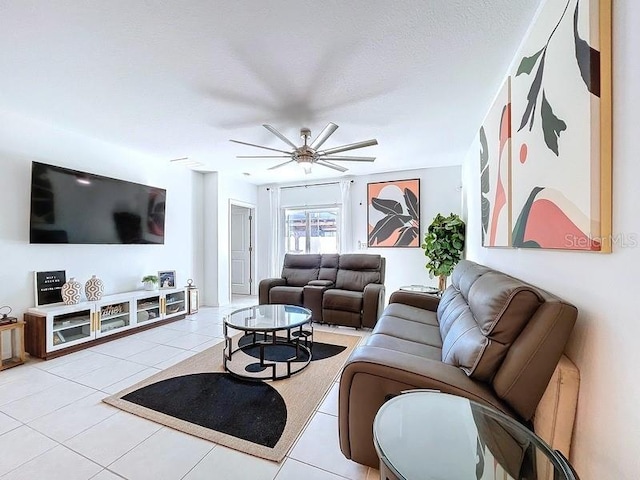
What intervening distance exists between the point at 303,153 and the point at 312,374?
2.18 metres

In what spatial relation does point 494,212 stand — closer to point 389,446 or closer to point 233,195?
point 389,446

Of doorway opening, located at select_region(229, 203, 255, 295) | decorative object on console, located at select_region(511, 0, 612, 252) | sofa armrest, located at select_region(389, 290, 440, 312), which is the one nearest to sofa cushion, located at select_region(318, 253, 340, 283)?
sofa armrest, located at select_region(389, 290, 440, 312)

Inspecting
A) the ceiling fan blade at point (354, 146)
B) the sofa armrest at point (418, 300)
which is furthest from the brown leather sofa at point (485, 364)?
the ceiling fan blade at point (354, 146)

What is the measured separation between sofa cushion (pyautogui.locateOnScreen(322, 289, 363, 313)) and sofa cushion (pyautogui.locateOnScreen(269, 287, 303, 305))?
1.43ft

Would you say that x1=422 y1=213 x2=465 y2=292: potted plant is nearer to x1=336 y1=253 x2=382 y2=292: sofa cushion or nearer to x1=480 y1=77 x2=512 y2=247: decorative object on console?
x1=336 y1=253 x2=382 y2=292: sofa cushion

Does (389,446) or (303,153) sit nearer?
(389,446)

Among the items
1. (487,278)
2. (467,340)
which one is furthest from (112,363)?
(487,278)

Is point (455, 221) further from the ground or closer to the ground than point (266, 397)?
further from the ground

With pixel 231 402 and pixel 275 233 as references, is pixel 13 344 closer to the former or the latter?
pixel 231 402

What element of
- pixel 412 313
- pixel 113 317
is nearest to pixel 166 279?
pixel 113 317

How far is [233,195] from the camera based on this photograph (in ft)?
18.2

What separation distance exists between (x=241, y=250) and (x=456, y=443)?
6157mm

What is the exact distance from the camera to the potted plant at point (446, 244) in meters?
4.15

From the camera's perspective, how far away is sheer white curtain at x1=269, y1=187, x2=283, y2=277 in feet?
19.7
